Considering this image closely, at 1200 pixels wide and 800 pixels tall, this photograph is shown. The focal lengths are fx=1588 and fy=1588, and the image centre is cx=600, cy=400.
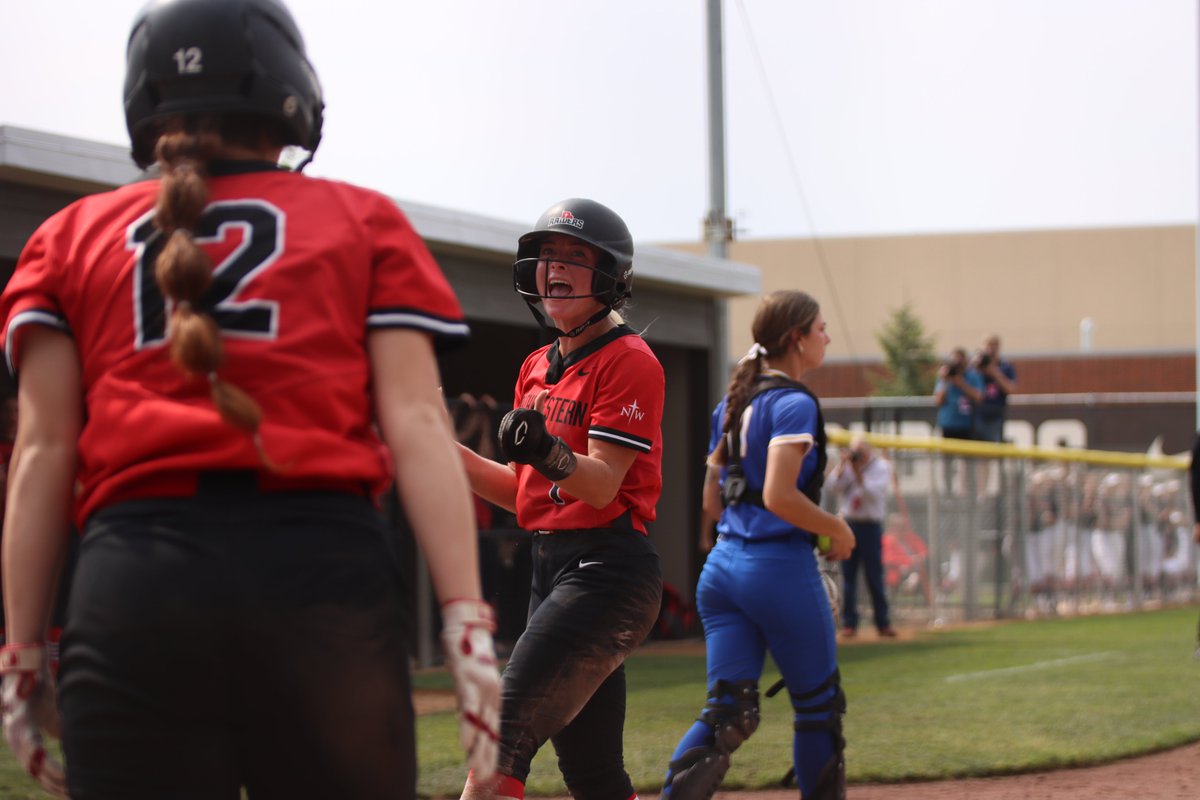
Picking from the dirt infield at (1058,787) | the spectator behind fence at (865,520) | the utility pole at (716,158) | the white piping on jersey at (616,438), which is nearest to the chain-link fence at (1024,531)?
the spectator behind fence at (865,520)

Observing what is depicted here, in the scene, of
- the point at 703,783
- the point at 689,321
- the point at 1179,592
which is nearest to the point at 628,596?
the point at 703,783

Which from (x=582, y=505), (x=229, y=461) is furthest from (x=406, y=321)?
(x=582, y=505)

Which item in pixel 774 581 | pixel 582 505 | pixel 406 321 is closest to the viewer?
pixel 406 321

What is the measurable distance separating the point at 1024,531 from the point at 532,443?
58.5 feet

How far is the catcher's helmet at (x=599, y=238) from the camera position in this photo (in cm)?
476

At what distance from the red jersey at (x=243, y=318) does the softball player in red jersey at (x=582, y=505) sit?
1764mm

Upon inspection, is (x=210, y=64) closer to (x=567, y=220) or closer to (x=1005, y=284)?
(x=567, y=220)

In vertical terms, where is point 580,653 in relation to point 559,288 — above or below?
below

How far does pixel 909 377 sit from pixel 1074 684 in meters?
38.5

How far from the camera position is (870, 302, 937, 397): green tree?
49.5 metres

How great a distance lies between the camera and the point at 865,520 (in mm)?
16438

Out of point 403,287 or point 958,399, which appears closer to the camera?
point 403,287

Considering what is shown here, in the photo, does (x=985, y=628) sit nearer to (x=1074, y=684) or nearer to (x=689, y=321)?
(x=689, y=321)

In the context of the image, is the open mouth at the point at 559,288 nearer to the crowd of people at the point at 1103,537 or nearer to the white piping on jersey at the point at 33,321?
the white piping on jersey at the point at 33,321
